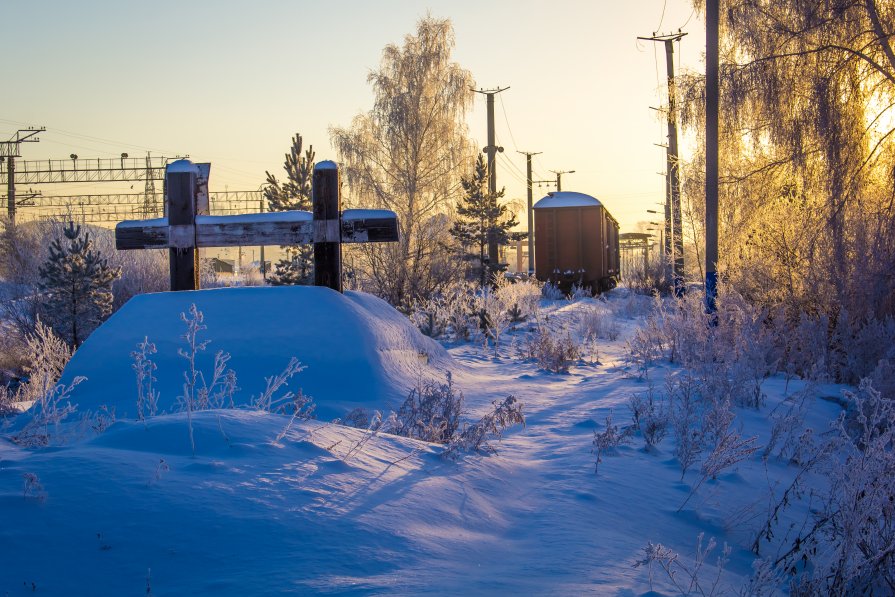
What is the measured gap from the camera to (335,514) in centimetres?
266

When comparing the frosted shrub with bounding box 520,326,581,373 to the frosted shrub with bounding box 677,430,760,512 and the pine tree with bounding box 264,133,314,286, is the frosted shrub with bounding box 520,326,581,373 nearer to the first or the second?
the frosted shrub with bounding box 677,430,760,512

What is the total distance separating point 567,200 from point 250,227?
827 inches

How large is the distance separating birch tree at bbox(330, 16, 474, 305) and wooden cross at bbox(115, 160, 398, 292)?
59.9 ft

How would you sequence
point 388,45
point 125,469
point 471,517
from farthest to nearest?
point 388,45
point 471,517
point 125,469

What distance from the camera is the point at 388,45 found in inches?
1038

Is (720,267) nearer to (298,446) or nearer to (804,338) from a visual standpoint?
(804,338)

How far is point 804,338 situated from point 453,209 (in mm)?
19076

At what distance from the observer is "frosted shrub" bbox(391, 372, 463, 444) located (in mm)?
4688

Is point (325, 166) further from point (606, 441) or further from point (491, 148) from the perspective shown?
point (491, 148)

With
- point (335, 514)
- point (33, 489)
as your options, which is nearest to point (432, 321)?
point (335, 514)

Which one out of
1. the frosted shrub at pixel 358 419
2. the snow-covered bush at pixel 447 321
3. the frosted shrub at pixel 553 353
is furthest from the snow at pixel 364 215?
the snow-covered bush at pixel 447 321

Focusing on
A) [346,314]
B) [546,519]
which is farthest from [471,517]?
[346,314]

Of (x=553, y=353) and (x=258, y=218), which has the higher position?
(x=258, y=218)

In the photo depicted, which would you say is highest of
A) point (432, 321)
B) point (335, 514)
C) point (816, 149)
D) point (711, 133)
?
point (711, 133)
